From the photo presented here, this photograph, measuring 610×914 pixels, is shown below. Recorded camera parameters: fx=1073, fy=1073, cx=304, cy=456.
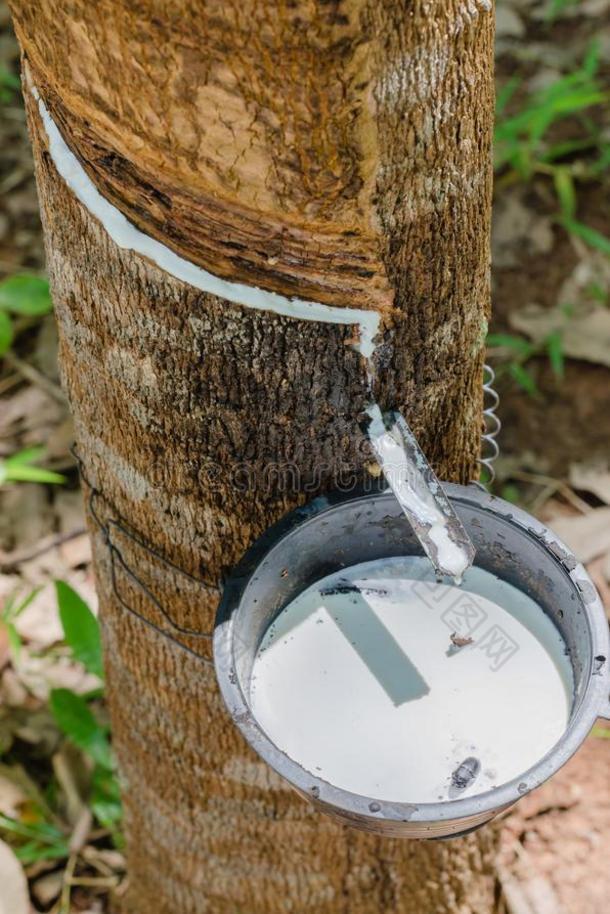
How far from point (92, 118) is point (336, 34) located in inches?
12.0

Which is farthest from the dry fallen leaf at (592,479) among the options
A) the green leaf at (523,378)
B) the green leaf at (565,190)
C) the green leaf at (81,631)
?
the green leaf at (81,631)

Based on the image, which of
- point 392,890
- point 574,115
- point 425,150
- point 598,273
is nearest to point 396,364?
point 425,150

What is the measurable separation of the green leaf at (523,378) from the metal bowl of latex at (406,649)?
1.81 metres

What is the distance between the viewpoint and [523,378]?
10.6ft

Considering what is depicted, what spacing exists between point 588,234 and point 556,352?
1.60 feet

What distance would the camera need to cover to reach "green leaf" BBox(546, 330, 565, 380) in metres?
3.21

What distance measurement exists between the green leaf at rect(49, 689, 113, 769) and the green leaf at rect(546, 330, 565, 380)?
→ 1.70 meters

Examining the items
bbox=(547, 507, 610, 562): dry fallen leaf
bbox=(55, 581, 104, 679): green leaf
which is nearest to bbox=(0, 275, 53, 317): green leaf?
bbox=(55, 581, 104, 679): green leaf

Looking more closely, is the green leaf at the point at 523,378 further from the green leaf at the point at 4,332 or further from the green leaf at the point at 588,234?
the green leaf at the point at 4,332

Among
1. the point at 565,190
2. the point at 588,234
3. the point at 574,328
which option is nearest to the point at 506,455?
the point at 574,328

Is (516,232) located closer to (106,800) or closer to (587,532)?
(587,532)

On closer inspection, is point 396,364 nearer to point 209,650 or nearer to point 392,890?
point 209,650

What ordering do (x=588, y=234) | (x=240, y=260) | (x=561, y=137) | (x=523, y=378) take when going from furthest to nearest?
(x=561, y=137), (x=588, y=234), (x=523, y=378), (x=240, y=260)

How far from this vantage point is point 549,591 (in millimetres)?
1425
